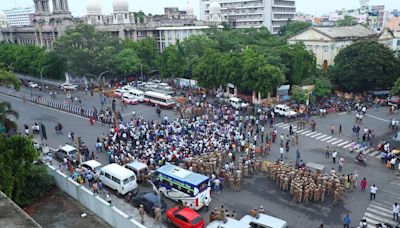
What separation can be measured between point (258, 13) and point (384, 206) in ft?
318

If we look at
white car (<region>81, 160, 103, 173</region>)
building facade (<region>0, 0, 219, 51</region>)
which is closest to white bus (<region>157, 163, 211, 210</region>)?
white car (<region>81, 160, 103, 173</region>)

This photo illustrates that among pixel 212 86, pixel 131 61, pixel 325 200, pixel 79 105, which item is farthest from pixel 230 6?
pixel 325 200

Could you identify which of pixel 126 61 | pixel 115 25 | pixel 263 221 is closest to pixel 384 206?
pixel 263 221

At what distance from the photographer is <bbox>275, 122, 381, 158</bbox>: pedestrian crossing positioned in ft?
89.8

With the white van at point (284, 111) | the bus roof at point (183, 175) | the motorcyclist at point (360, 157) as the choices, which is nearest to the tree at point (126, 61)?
the white van at point (284, 111)

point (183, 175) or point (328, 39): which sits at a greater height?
point (328, 39)

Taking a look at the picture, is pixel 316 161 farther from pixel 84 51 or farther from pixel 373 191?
pixel 84 51

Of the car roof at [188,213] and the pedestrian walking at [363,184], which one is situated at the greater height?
the car roof at [188,213]

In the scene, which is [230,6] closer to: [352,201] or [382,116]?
[382,116]

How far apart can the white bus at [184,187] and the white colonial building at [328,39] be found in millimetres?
47658

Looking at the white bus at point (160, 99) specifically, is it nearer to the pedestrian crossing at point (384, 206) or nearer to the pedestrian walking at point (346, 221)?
the pedestrian crossing at point (384, 206)

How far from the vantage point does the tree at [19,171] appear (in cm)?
1762

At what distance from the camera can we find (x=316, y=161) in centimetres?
2584

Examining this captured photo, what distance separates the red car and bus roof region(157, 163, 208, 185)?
1.80 metres
